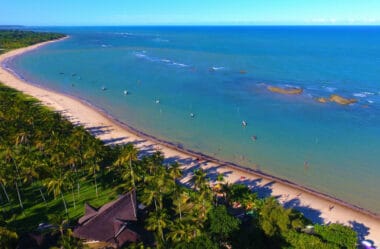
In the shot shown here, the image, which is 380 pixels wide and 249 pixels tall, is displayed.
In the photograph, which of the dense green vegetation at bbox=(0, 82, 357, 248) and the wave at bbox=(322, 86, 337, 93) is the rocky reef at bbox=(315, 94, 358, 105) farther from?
the dense green vegetation at bbox=(0, 82, 357, 248)

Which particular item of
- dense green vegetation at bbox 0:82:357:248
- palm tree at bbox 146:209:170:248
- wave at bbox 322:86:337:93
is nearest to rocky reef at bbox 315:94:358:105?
wave at bbox 322:86:337:93

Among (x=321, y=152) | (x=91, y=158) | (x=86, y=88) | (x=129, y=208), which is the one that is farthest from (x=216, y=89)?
(x=129, y=208)

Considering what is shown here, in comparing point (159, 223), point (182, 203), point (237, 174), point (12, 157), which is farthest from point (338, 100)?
point (12, 157)

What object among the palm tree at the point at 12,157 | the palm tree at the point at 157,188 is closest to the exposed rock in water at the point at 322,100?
the palm tree at the point at 157,188

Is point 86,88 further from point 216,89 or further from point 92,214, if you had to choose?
point 92,214

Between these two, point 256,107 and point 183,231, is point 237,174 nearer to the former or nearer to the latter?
point 183,231

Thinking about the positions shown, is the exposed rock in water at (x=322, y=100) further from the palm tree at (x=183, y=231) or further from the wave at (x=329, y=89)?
the palm tree at (x=183, y=231)
